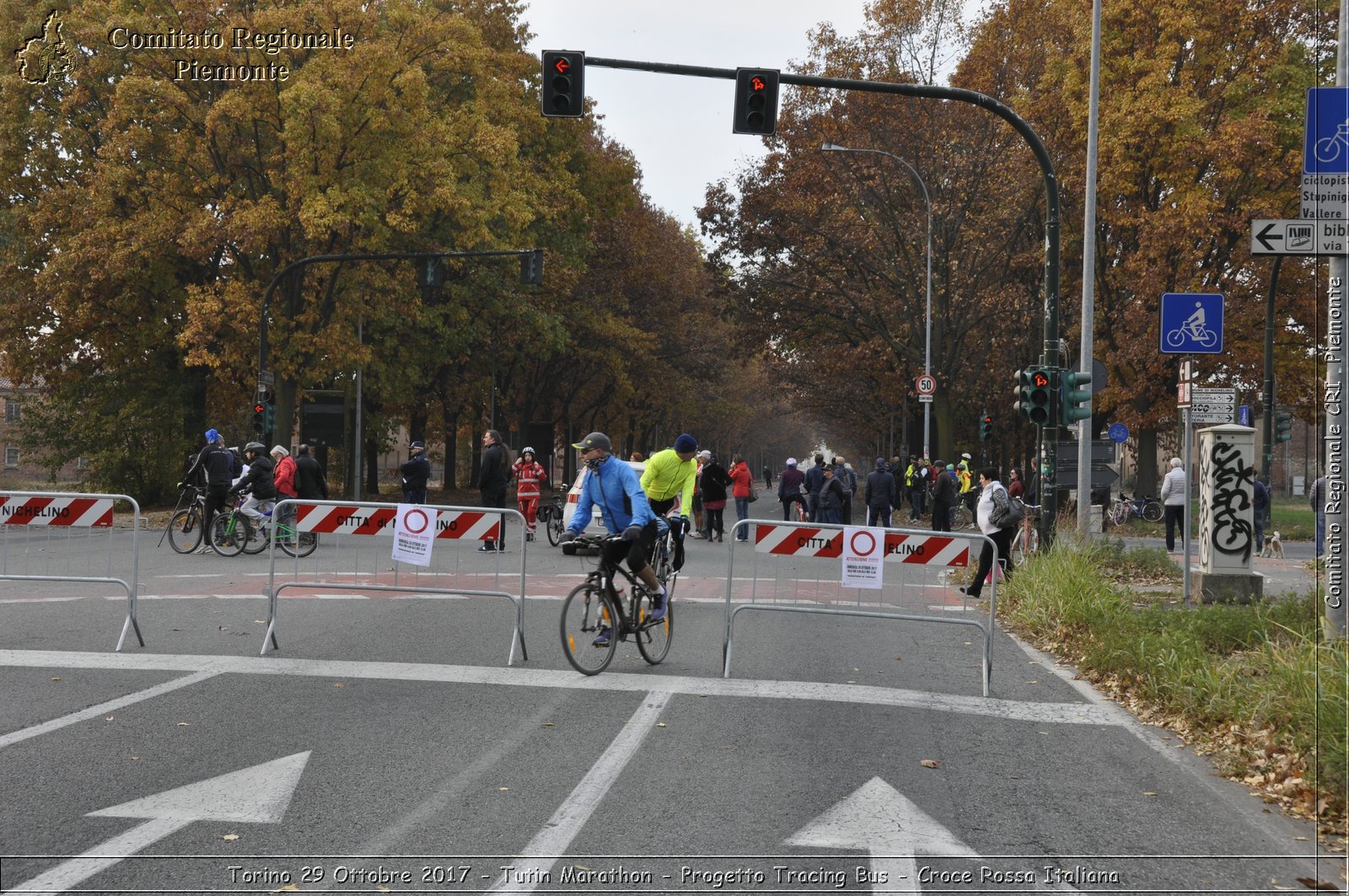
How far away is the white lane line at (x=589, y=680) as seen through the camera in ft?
28.5

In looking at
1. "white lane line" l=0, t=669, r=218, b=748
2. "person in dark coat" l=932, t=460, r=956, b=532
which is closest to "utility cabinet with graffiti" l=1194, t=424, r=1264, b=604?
"white lane line" l=0, t=669, r=218, b=748

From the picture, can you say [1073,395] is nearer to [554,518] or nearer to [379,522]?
[379,522]

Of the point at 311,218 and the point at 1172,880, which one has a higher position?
the point at 311,218

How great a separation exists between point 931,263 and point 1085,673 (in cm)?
2676

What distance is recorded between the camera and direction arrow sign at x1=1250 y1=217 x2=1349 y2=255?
7.94 m

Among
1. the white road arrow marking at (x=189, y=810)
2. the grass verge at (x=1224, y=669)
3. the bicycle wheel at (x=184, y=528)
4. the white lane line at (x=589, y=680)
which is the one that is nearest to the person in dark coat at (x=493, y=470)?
the bicycle wheel at (x=184, y=528)

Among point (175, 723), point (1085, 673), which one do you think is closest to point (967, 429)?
point (1085, 673)

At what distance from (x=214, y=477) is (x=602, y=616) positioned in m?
12.6

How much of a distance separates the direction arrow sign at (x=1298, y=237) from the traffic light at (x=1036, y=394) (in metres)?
7.15

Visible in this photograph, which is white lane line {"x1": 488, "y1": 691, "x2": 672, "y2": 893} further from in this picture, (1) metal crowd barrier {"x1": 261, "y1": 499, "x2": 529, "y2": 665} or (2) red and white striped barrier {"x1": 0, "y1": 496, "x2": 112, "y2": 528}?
(2) red and white striped barrier {"x1": 0, "y1": 496, "x2": 112, "y2": 528}

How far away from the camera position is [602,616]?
967 cm

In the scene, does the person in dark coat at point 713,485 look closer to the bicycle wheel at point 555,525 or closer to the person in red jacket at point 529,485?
the bicycle wheel at point 555,525

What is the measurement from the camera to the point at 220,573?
17203 millimetres

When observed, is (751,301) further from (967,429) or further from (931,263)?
(967,429)
